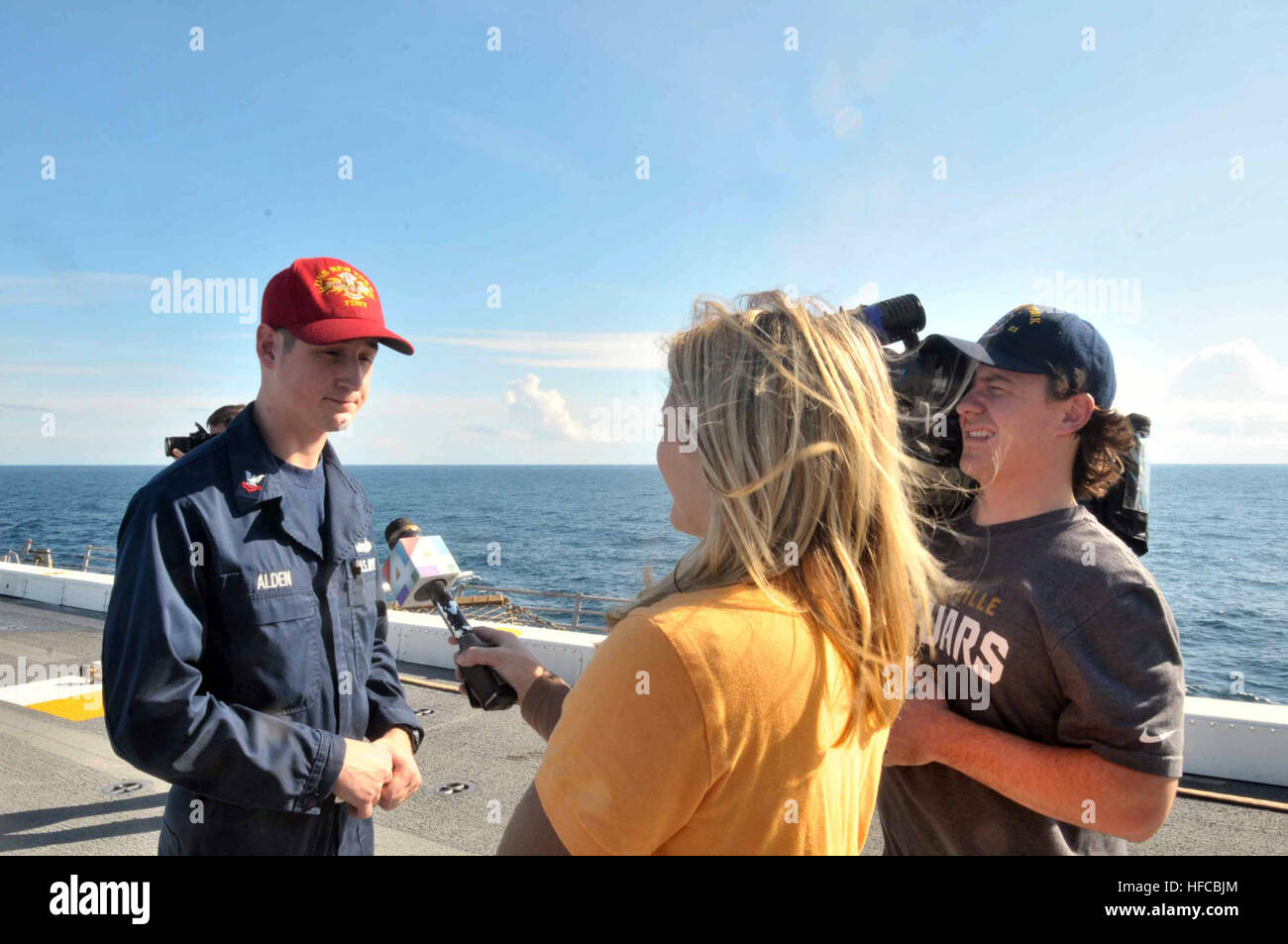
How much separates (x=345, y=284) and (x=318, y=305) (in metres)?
0.12

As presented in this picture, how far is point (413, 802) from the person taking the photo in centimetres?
514

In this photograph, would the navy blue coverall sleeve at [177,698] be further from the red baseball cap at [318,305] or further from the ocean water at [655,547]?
the ocean water at [655,547]

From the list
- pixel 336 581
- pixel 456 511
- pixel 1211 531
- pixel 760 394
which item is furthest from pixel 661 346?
pixel 456 511

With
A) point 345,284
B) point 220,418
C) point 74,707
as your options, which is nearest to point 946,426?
point 345,284

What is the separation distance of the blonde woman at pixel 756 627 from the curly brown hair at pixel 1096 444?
1056 mm

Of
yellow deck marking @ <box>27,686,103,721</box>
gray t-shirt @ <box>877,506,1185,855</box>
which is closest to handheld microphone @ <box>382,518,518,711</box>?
gray t-shirt @ <box>877,506,1185,855</box>

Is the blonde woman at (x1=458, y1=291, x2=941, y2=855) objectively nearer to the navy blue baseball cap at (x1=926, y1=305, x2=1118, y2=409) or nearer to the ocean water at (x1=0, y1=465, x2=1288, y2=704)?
the ocean water at (x1=0, y1=465, x2=1288, y2=704)

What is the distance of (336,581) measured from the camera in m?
2.34

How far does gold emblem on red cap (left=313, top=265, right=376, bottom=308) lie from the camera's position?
2371mm

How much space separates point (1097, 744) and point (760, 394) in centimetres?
132

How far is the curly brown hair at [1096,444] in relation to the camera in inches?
87.0

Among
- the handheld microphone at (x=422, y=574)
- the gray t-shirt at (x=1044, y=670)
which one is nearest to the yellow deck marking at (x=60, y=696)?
the handheld microphone at (x=422, y=574)

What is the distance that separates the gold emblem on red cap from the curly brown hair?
211 cm
